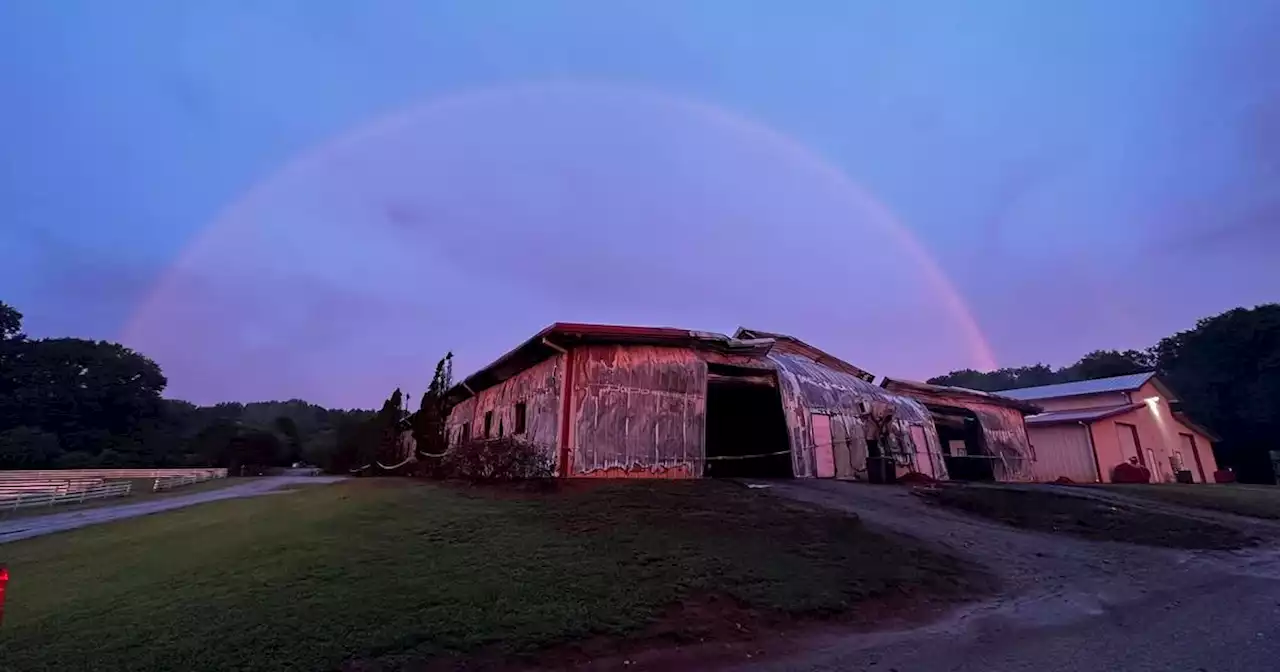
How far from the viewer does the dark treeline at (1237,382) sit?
4677 cm

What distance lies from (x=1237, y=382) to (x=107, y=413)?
317 ft

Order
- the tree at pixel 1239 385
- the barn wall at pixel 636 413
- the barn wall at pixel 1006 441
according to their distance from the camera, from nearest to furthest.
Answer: the barn wall at pixel 636 413
the barn wall at pixel 1006 441
the tree at pixel 1239 385

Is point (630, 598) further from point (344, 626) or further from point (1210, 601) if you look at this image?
point (1210, 601)

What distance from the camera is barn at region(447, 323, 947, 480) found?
16.2m

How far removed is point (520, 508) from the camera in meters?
11.0

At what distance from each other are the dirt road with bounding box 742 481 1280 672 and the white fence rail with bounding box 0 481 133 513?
75.9 ft

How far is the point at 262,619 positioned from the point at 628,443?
1085 centimetres

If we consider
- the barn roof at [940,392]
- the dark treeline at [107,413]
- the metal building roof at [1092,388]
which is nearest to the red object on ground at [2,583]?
the barn roof at [940,392]

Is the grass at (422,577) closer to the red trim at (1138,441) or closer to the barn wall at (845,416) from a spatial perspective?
the barn wall at (845,416)

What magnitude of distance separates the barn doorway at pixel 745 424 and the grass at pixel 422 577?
7.44m

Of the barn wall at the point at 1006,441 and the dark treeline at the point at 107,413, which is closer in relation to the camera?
the barn wall at the point at 1006,441

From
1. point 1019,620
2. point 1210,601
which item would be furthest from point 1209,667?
point 1210,601

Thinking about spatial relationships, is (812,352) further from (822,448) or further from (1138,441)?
(1138,441)

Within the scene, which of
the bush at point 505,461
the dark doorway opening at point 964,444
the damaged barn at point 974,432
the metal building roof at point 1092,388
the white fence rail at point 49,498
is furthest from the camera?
the metal building roof at point 1092,388
